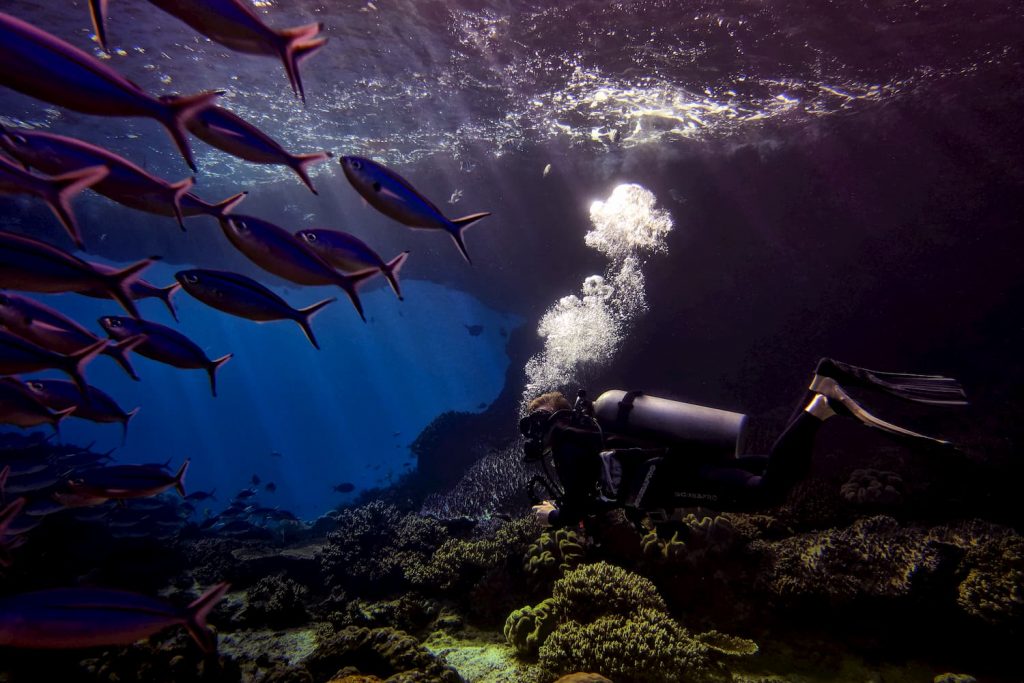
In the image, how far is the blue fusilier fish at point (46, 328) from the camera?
2629 mm

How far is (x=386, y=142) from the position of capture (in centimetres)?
1855

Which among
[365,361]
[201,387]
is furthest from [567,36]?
[201,387]

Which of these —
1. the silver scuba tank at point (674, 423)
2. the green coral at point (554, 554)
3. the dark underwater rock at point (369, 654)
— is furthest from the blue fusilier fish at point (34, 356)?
the green coral at point (554, 554)

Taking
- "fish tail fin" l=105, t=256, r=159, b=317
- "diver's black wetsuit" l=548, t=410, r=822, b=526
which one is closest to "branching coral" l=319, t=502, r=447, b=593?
"diver's black wetsuit" l=548, t=410, r=822, b=526

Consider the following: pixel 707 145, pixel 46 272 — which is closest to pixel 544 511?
pixel 46 272

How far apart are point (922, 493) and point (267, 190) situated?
26992mm

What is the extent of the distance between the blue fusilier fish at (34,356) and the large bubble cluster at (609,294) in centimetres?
1302

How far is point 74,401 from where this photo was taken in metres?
3.49

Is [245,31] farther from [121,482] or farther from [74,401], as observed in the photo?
[121,482]

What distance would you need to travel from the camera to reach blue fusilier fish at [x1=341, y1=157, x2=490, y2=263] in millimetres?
2414

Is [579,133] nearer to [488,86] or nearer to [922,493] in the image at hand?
[488,86]

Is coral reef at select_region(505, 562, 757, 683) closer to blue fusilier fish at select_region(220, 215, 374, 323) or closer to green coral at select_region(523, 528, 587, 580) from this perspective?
green coral at select_region(523, 528, 587, 580)

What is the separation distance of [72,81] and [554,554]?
19.6 ft

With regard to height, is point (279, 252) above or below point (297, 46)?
below
